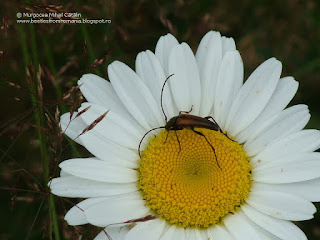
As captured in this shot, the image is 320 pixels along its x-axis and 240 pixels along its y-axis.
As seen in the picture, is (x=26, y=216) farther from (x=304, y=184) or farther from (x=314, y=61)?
(x=314, y=61)

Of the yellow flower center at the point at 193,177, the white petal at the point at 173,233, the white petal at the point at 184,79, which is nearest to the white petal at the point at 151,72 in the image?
the white petal at the point at 184,79

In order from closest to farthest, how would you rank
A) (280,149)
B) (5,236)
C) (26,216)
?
1. (280,149)
2. (5,236)
3. (26,216)

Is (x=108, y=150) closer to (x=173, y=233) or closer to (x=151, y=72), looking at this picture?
(x=151, y=72)

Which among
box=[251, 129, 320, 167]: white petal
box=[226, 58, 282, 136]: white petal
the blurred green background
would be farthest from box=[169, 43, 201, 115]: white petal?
box=[251, 129, 320, 167]: white petal

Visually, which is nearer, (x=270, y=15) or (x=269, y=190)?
(x=269, y=190)

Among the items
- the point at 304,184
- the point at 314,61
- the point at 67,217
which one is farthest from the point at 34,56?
the point at 314,61

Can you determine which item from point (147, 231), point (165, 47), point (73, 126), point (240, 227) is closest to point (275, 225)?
point (240, 227)
